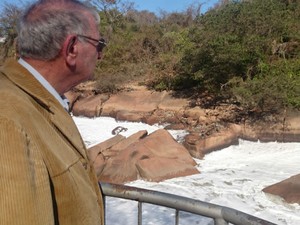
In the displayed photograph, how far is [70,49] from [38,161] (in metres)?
0.40

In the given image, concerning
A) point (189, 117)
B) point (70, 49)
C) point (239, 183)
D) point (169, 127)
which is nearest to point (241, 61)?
point (189, 117)

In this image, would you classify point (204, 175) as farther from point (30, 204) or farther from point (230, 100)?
point (30, 204)

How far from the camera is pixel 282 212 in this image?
266 inches

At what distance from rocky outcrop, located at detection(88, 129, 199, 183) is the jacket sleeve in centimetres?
730

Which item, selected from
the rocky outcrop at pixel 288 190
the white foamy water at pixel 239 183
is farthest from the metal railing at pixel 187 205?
the rocky outcrop at pixel 288 190

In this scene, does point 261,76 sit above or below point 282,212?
above

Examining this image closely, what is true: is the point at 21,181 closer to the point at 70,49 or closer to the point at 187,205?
the point at 70,49

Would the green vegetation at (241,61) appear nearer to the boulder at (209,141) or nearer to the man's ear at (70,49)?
the boulder at (209,141)

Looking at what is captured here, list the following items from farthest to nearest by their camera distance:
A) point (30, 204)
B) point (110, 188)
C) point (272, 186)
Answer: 1. point (272, 186)
2. point (110, 188)
3. point (30, 204)

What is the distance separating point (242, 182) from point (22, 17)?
7.45m

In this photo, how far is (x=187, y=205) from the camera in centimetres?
159

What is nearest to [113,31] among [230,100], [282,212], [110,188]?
[230,100]

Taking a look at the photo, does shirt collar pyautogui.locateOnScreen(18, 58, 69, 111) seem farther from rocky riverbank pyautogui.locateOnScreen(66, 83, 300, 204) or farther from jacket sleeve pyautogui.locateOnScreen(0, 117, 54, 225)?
rocky riverbank pyautogui.locateOnScreen(66, 83, 300, 204)

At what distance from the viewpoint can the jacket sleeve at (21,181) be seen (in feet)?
2.80
